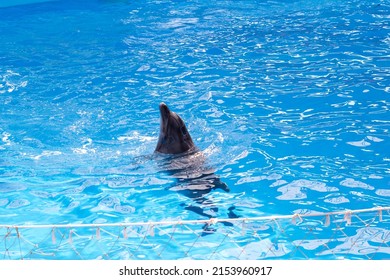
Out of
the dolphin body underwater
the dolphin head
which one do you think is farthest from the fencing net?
the dolphin head

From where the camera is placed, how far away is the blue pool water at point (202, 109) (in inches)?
245

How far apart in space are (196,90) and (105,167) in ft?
9.60

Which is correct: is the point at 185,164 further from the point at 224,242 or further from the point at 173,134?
the point at 224,242

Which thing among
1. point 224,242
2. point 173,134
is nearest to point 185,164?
point 173,134

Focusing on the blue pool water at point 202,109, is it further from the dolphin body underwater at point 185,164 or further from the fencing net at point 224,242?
the fencing net at point 224,242

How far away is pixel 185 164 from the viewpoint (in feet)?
21.6

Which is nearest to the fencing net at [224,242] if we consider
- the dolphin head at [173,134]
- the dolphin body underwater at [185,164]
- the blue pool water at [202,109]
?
the blue pool water at [202,109]

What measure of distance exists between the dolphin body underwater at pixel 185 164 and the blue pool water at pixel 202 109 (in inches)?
4.3

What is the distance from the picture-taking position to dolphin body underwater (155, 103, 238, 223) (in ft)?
20.0

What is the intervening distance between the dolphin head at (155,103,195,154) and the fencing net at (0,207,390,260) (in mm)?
1378

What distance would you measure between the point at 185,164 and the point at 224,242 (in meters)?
1.50

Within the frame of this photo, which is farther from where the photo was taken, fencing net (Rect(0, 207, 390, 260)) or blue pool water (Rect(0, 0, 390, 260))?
blue pool water (Rect(0, 0, 390, 260))

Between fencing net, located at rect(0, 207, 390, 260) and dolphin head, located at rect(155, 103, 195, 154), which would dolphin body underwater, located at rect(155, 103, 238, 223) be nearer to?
dolphin head, located at rect(155, 103, 195, 154)

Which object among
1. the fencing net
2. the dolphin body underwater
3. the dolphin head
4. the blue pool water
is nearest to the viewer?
the fencing net
